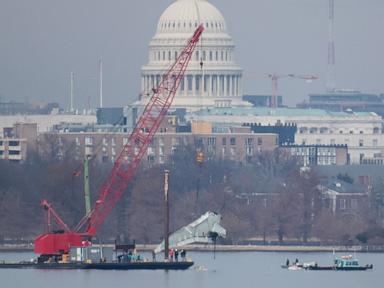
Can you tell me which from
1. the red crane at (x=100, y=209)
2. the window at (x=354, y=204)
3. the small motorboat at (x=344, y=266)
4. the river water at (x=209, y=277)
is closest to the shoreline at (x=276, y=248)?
the red crane at (x=100, y=209)

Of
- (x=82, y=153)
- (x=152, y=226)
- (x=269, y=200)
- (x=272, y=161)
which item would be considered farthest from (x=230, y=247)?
(x=272, y=161)

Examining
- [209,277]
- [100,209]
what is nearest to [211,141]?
[100,209]

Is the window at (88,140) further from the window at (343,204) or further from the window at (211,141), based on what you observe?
the window at (343,204)

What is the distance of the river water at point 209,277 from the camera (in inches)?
4097

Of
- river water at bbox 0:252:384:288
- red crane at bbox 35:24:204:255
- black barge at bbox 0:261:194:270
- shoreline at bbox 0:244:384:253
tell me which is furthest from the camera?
shoreline at bbox 0:244:384:253

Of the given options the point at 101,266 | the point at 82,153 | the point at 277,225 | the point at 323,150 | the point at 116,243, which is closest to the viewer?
the point at 101,266

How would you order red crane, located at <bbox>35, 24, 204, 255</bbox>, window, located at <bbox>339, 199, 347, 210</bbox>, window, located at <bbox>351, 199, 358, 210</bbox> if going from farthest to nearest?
1. window, located at <bbox>351, 199, 358, 210</bbox>
2. window, located at <bbox>339, 199, 347, 210</bbox>
3. red crane, located at <bbox>35, 24, 204, 255</bbox>

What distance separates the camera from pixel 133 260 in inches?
4454

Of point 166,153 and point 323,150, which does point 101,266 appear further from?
point 323,150

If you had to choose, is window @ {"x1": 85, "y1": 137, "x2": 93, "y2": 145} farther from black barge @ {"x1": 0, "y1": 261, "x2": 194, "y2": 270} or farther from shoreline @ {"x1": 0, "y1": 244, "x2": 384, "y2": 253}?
black barge @ {"x1": 0, "y1": 261, "x2": 194, "y2": 270}

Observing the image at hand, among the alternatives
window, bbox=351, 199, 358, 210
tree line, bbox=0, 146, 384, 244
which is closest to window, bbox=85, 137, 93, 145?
tree line, bbox=0, 146, 384, 244

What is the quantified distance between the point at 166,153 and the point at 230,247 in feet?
177

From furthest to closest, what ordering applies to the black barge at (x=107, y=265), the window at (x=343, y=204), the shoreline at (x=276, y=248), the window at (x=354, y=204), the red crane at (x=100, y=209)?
the window at (x=354, y=204), the window at (x=343, y=204), the shoreline at (x=276, y=248), the red crane at (x=100, y=209), the black barge at (x=107, y=265)

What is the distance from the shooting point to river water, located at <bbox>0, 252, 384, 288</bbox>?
104 metres
